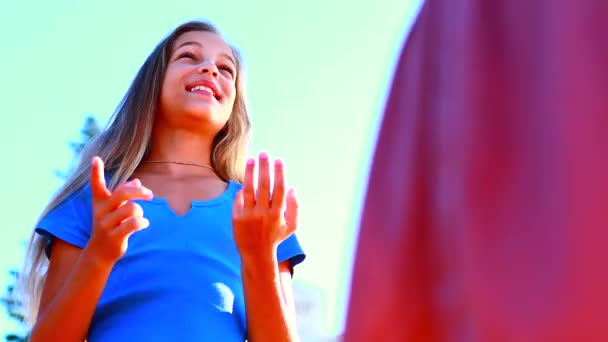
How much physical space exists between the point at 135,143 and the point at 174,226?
1.47 feet

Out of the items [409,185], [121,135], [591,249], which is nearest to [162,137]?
[121,135]

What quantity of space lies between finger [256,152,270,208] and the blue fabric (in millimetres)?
506

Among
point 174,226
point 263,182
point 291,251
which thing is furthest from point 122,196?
point 291,251

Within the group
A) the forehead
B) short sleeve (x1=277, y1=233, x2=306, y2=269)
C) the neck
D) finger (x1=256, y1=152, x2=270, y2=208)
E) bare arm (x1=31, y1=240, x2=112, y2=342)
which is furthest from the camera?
the forehead

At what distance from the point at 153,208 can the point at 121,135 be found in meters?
0.44

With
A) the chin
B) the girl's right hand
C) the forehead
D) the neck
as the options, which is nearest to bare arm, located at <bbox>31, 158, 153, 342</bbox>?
the girl's right hand

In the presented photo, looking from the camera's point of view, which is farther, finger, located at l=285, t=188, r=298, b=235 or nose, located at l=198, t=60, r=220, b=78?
nose, located at l=198, t=60, r=220, b=78

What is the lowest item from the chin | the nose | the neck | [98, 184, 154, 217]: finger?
[98, 184, 154, 217]: finger

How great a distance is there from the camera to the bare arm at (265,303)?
8.29 feet

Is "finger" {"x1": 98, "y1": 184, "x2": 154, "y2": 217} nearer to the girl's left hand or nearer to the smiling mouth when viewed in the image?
the girl's left hand

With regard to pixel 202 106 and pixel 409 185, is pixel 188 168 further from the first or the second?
pixel 409 185

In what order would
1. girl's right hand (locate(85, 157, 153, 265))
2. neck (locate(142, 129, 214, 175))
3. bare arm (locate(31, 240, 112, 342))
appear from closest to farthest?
girl's right hand (locate(85, 157, 153, 265)) < bare arm (locate(31, 240, 112, 342)) < neck (locate(142, 129, 214, 175))

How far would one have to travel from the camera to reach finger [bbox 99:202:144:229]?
2.38m

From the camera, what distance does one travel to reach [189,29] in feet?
11.5
